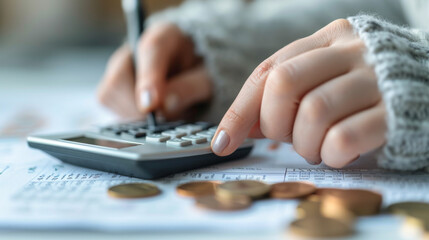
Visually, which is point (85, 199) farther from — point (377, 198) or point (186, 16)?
point (186, 16)

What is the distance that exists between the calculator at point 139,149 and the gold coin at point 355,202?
0.12 metres

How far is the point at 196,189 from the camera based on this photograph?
1.01 ft

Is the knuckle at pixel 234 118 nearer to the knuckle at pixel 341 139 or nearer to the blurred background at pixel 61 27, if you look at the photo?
the knuckle at pixel 341 139

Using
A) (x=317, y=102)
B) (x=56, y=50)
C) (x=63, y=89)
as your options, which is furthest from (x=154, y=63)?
(x=56, y=50)

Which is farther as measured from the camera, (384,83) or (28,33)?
(28,33)

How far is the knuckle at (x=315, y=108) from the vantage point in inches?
12.5

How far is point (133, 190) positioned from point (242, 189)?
0.24 feet

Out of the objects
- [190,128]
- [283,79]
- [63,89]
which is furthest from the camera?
[63,89]

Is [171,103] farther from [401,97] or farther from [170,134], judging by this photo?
[401,97]

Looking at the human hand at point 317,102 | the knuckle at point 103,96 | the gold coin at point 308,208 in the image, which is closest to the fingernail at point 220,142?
the human hand at point 317,102

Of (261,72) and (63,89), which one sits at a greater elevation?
(261,72)

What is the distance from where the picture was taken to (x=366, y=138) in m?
0.31

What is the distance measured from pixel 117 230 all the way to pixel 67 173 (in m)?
0.15

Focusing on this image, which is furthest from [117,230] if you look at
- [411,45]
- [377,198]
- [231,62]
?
[231,62]
